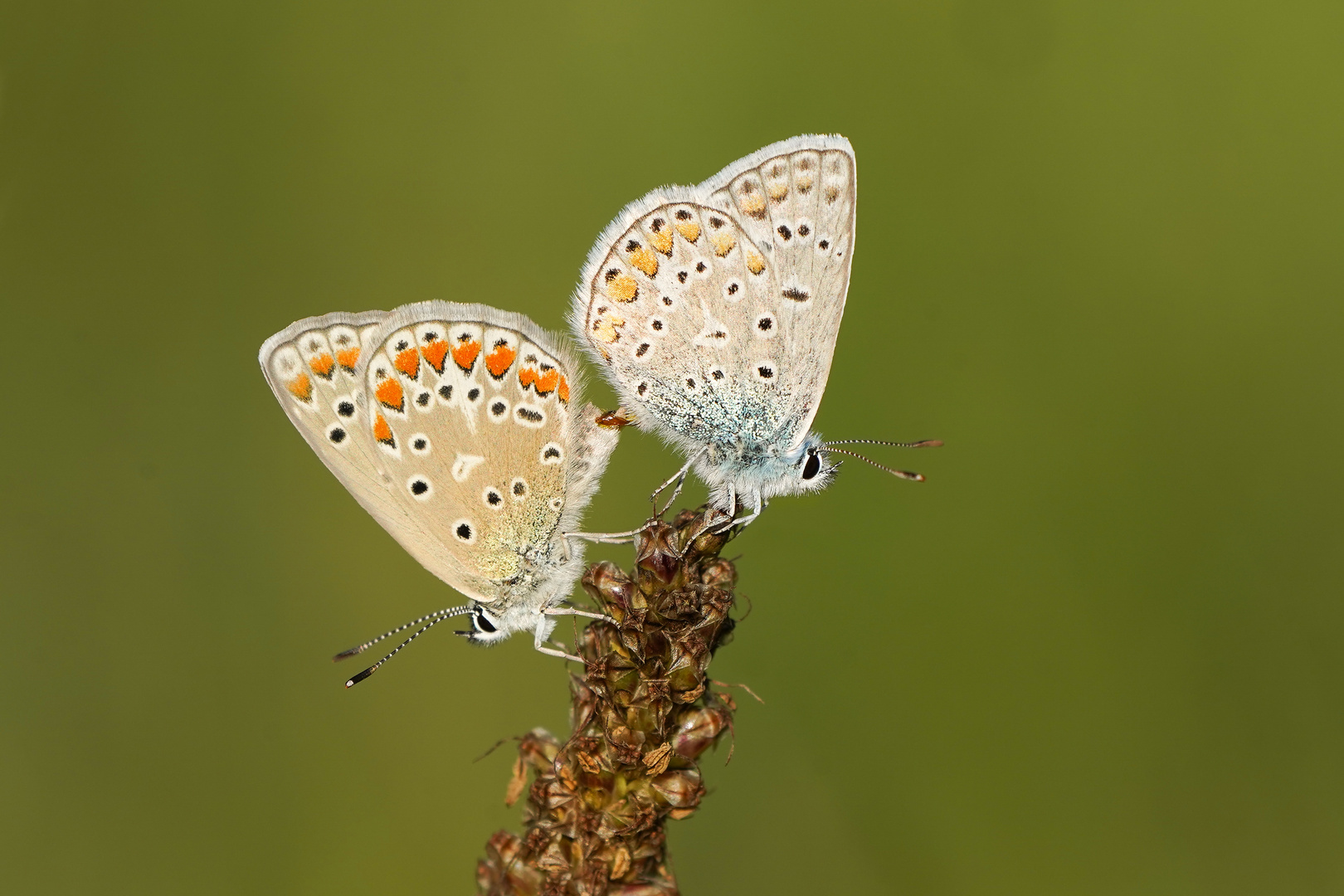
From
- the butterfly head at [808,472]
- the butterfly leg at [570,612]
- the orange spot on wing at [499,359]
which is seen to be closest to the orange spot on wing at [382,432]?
the orange spot on wing at [499,359]

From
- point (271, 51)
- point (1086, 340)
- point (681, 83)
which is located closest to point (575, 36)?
point (681, 83)

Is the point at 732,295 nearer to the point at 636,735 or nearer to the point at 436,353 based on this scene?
the point at 436,353

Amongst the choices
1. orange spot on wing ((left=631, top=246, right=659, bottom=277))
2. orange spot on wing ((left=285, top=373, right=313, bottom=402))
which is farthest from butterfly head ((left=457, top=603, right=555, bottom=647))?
orange spot on wing ((left=631, top=246, right=659, bottom=277))

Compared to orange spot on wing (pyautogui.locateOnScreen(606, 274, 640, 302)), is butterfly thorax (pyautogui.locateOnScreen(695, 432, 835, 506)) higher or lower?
lower

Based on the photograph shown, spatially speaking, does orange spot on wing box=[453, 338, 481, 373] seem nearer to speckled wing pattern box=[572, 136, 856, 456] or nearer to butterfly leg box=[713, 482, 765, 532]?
speckled wing pattern box=[572, 136, 856, 456]

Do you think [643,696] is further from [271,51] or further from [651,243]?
[271,51]
